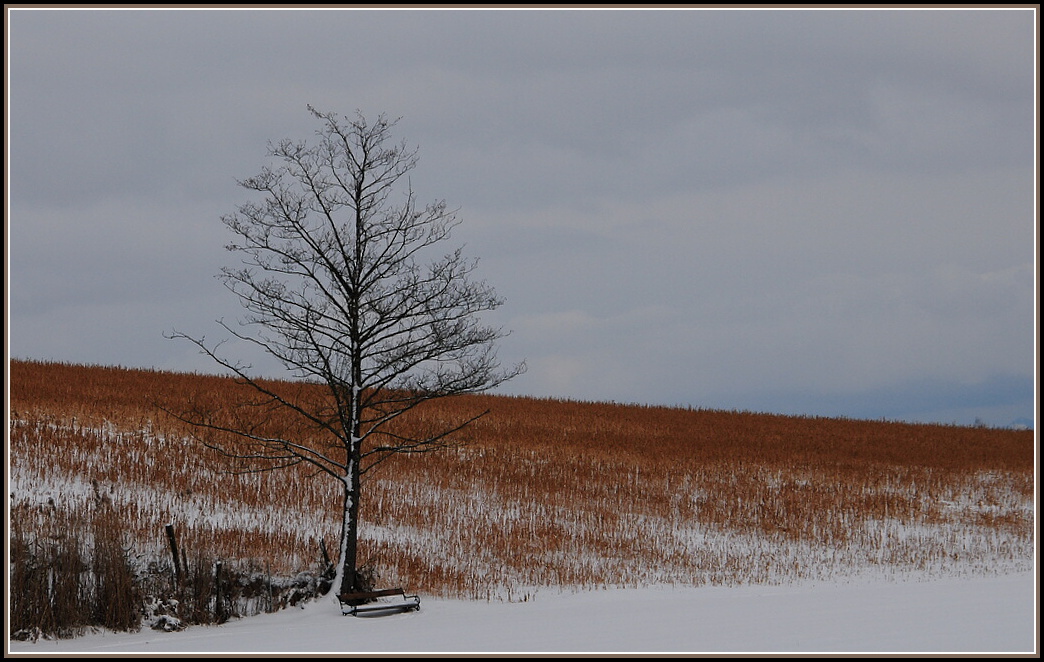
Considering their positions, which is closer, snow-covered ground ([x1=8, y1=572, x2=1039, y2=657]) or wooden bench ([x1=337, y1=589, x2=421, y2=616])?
snow-covered ground ([x1=8, y1=572, x2=1039, y2=657])

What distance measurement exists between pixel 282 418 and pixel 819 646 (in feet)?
65.0

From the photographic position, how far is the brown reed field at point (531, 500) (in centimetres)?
1723

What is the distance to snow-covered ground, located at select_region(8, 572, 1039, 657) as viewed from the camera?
11109mm

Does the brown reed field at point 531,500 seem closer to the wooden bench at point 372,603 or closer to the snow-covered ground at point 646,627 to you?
the wooden bench at point 372,603

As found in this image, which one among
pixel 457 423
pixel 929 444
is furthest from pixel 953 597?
pixel 929 444

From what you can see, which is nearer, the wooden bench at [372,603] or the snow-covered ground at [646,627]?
the snow-covered ground at [646,627]

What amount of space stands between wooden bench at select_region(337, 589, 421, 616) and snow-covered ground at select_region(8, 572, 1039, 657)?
8.8 inches

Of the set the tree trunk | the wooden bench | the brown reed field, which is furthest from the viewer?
the brown reed field

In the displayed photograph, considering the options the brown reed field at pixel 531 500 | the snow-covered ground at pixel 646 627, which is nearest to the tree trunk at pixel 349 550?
the snow-covered ground at pixel 646 627

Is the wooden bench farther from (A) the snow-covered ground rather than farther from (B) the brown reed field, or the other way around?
(B) the brown reed field

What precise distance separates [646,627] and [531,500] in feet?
31.8

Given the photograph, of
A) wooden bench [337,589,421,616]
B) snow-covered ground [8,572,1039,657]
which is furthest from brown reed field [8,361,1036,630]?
snow-covered ground [8,572,1039,657]

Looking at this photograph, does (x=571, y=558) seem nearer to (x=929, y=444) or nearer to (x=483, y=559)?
(x=483, y=559)

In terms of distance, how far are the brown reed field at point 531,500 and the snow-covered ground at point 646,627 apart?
54.3 inches
